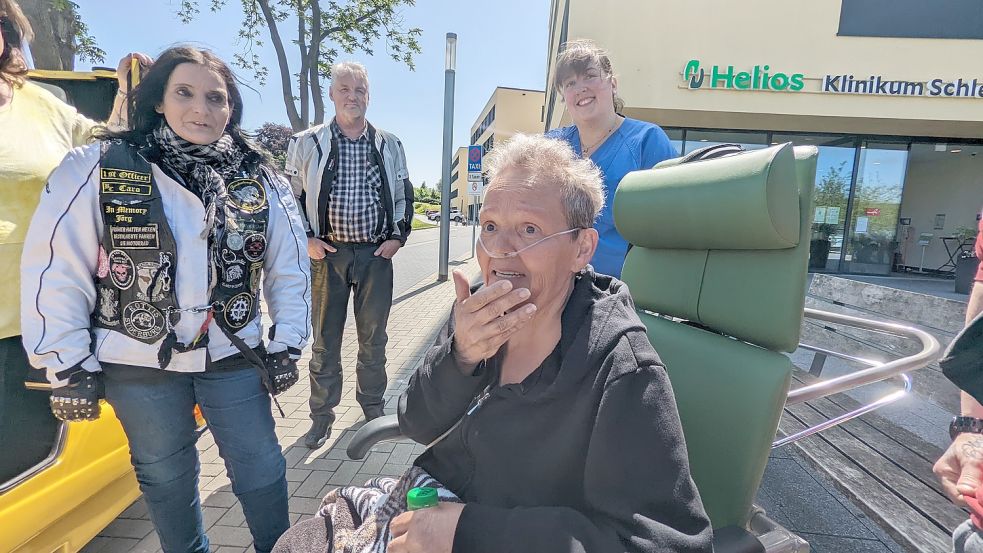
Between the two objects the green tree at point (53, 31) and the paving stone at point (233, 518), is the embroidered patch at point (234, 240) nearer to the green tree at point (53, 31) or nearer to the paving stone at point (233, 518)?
the paving stone at point (233, 518)

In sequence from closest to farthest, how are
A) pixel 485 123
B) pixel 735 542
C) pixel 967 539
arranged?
pixel 735 542
pixel 967 539
pixel 485 123

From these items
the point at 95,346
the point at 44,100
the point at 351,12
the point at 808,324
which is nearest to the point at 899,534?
the point at 808,324

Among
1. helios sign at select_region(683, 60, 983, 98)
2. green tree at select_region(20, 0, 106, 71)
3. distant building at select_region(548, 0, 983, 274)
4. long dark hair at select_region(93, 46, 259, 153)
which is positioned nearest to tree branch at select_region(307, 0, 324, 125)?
green tree at select_region(20, 0, 106, 71)

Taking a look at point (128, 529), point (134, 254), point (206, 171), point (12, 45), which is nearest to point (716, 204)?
point (206, 171)

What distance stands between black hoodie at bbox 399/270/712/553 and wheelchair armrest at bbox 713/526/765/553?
0.14m

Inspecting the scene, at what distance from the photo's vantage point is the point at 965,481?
1287mm

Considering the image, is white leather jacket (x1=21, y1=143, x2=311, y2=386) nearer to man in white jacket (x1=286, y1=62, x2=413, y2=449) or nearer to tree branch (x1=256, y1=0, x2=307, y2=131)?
man in white jacket (x1=286, y1=62, x2=413, y2=449)

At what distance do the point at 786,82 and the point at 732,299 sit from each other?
1054 centimetres

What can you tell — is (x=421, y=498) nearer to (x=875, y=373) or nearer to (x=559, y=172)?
(x=559, y=172)

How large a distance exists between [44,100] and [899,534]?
335cm

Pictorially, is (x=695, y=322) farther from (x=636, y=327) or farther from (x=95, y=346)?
(x=95, y=346)

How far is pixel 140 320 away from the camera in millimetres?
1600

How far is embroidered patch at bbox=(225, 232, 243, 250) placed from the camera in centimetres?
172

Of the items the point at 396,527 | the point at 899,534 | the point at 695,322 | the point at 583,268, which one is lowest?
the point at 899,534
